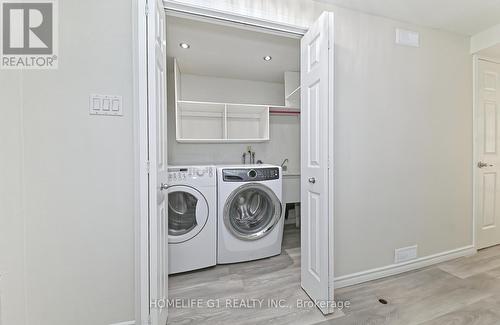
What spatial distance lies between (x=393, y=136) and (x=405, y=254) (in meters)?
1.09

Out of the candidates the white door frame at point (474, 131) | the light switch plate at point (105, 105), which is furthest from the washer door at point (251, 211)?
the white door frame at point (474, 131)

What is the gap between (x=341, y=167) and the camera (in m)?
1.59

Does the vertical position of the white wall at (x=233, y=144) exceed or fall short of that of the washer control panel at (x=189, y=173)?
it exceeds it

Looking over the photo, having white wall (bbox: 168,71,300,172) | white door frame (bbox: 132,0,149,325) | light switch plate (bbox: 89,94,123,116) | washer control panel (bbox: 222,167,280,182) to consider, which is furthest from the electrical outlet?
light switch plate (bbox: 89,94,123,116)

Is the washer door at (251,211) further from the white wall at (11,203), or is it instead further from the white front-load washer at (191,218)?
the white wall at (11,203)

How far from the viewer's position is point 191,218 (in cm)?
Answer: 192

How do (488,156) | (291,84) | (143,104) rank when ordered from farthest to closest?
(291,84) < (488,156) < (143,104)

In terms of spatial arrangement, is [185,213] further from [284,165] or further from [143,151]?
[284,165]

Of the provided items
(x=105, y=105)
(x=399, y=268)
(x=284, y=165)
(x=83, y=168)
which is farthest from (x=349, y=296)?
(x=105, y=105)

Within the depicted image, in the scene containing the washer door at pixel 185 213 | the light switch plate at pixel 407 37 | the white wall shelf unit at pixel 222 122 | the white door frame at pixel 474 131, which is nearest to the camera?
the light switch plate at pixel 407 37

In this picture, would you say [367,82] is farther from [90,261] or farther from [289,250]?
[90,261]

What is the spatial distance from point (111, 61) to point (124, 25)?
0.23m

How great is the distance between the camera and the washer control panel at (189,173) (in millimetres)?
1820

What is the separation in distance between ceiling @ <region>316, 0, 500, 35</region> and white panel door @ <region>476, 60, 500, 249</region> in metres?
0.63
